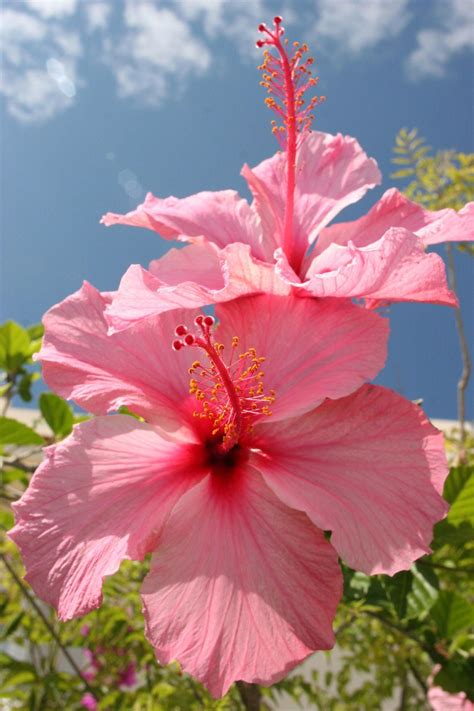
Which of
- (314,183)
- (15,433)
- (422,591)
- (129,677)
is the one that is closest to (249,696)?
(422,591)

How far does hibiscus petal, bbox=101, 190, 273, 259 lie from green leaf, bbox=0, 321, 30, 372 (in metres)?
0.59

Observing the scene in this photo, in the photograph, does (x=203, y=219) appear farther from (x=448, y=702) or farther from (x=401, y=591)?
(x=448, y=702)

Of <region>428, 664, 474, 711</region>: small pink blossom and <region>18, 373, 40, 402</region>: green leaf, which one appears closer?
<region>428, 664, 474, 711</region>: small pink blossom

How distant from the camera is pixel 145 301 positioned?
599 millimetres

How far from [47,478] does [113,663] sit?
65.1 inches

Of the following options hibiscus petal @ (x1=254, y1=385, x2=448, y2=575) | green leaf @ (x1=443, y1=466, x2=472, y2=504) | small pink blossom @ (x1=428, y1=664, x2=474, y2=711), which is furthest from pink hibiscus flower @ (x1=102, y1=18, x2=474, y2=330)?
small pink blossom @ (x1=428, y1=664, x2=474, y2=711)

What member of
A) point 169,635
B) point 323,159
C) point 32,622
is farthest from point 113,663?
point 323,159

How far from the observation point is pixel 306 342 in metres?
0.67

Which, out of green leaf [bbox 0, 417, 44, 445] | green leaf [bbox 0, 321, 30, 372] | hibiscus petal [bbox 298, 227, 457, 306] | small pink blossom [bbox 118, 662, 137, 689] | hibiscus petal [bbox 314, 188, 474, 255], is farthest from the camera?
small pink blossom [bbox 118, 662, 137, 689]

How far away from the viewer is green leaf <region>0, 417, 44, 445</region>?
93 cm

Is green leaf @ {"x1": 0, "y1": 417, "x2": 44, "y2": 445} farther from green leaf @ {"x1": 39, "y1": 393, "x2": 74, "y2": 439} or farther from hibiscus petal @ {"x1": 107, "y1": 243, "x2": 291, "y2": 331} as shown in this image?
hibiscus petal @ {"x1": 107, "y1": 243, "x2": 291, "y2": 331}

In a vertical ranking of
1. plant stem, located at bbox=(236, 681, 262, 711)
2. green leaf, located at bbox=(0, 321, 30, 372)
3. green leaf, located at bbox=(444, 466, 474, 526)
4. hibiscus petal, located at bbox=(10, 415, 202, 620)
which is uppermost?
green leaf, located at bbox=(0, 321, 30, 372)

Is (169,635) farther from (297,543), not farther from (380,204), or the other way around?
(380,204)

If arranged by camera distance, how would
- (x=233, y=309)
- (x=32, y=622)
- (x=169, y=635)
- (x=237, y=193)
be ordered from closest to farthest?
1. (x=169, y=635)
2. (x=233, y=309)
3. (x=237, y=193)
4. (x=32, y=622)
